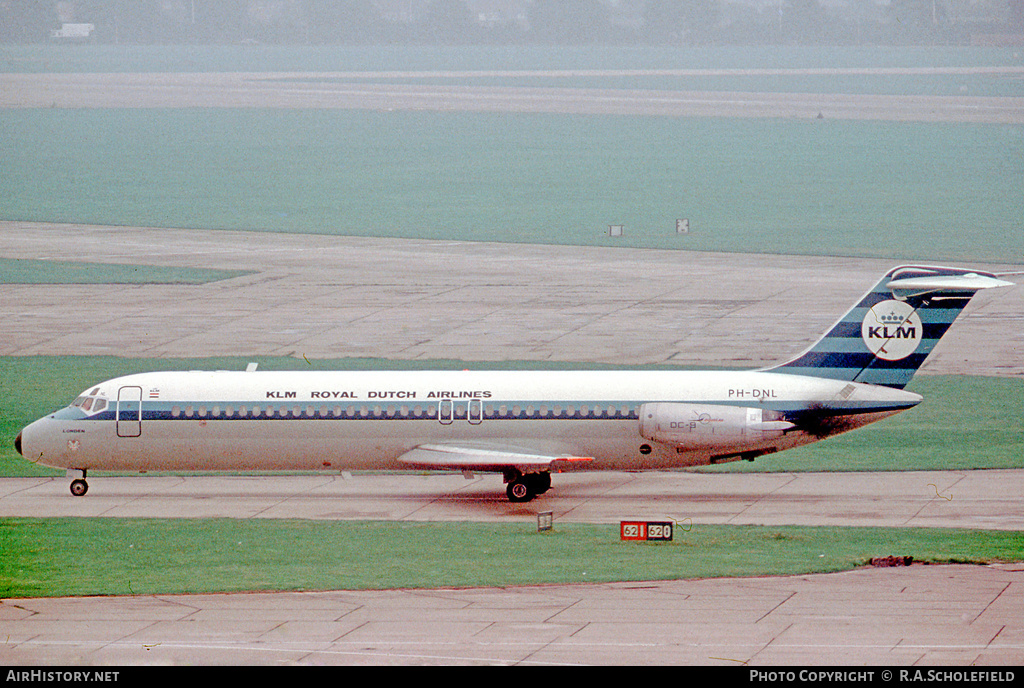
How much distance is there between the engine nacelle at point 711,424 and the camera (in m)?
37.9

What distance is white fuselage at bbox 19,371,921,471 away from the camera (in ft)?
125

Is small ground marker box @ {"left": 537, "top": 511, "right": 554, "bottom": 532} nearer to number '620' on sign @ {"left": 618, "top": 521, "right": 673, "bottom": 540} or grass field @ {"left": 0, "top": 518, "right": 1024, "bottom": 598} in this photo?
grass field @ {"left": 0, "top": 518, "right": 1024, "bottom": 598}

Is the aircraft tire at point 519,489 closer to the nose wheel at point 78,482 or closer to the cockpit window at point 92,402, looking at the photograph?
the cockpit window at point 92,402

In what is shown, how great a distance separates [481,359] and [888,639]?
3091 cm

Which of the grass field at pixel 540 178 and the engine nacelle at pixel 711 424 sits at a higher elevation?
the grass field at pixel 540 178

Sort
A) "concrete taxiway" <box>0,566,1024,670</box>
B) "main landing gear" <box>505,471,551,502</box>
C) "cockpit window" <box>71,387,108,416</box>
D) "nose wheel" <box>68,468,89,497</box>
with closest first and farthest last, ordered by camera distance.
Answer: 1. "concrete taxiway" <box>0,566,1024,670</box>
2. "main landing gear" <box>505,471,551,502</box>
3. "cockpit window" <box>71,387,108,416</box>
4. "nose wheel" <box>68,468,89,497</box>

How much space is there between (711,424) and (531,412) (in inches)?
168

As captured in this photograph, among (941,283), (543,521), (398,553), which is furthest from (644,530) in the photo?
(941,283)

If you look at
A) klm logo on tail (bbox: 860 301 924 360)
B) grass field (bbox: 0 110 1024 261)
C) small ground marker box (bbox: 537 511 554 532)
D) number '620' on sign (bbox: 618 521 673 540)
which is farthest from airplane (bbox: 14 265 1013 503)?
grass field (bbox: 0 110 1024 261)

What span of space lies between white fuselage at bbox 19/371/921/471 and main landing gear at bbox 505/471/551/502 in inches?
30.6

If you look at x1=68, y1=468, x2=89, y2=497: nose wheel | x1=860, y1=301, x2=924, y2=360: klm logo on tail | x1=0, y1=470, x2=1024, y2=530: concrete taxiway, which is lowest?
x1=0, y1=470, x2=1024, y2=530: concrete taxiway

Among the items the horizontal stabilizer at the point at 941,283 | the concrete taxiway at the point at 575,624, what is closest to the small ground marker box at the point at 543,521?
the concrete taxiway at the point at 575,624

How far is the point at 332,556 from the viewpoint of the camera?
3362 centimetres

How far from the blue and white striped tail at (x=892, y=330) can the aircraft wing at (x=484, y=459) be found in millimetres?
6505
